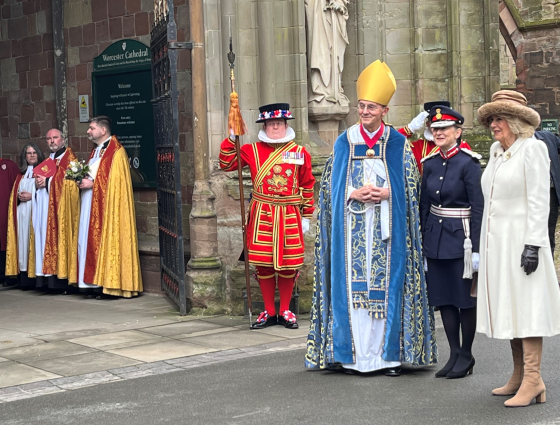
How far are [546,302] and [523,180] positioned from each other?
2.35 ft

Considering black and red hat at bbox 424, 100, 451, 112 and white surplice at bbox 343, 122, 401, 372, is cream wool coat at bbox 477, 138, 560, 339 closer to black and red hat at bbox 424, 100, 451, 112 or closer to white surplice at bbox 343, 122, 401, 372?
white surplice at bbox 343, 122, 401, 372

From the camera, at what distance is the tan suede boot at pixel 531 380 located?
5891 millimetres

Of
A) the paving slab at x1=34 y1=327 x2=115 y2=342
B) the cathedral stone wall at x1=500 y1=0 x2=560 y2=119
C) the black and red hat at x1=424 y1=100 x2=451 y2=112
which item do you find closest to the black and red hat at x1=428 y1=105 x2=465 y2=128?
the black and red hat at x1=424 y1=100 x2=451 y2=112

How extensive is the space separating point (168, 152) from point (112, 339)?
2246mm

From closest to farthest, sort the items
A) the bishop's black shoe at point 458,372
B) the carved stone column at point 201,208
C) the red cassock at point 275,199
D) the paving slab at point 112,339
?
the bishop's black shoe at point 458,372 < the paving slab at point 112,339 < the red cassock at point 275,199 < the carved stone column at point 201,208

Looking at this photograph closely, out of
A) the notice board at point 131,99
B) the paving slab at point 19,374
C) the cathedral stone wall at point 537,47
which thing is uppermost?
the cathedral stone wall at point 537,47

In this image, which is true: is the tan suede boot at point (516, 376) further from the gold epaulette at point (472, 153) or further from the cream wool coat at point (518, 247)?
the gold epaulette at point (472, 153)

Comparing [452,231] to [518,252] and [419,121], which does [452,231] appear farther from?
[419,121]

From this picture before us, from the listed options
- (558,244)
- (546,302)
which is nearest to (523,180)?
(546,302)

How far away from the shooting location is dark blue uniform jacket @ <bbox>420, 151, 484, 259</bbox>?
6.75 metres

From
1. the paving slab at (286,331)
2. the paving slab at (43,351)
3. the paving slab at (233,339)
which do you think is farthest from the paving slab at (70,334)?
the paving slab at (286,331)

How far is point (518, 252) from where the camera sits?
605 centimetres

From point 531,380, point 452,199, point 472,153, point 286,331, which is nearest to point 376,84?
point 472,153

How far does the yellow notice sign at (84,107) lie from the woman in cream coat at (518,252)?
7.54 meters
